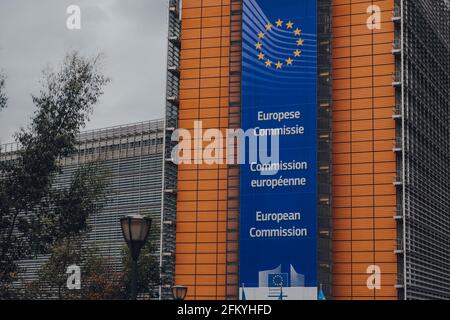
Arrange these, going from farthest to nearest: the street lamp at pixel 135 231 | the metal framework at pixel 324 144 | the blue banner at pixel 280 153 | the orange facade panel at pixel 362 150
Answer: the metal framework at pixel 324 144, the blue banner at pixel 280 153, the orange facade panel at pixel 362 150, the street lamp at pixel 135 231

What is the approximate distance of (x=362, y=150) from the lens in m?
101

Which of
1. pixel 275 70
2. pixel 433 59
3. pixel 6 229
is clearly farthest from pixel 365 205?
pixel 6 229

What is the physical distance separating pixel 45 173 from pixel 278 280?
214 ft

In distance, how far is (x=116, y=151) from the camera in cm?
18912

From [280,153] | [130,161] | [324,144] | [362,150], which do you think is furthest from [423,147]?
[130,161]

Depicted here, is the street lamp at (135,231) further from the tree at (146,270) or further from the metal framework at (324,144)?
the metal framework at (324,144)

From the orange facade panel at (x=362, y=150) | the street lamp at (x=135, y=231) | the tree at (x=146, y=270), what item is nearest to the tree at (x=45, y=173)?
the street lamp at (x=135, y=231)

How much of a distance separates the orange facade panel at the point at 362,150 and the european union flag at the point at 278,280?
528cm

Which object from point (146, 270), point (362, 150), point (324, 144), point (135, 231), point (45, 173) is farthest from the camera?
point (324, 144)

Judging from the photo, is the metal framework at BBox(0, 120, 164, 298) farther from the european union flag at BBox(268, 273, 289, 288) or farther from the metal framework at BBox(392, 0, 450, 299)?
the european union flag at BBox(268, 273, 289, 288)

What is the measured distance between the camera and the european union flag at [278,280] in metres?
98.3

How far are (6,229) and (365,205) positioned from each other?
6789cm

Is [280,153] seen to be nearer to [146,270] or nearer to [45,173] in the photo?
[146,270]
